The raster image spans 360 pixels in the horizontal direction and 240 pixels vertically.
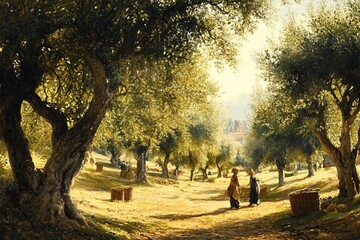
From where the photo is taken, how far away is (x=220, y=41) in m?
16.6

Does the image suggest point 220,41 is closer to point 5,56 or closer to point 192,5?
point 192,5

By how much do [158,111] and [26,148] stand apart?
7.97 metres

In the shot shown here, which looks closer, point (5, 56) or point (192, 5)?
point (5, 56)

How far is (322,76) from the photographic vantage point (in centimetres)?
1684

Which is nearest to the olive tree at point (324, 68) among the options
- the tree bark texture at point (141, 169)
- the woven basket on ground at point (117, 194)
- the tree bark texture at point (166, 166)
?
the woven basket on ground at point (117, 194)

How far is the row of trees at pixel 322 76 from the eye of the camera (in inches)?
643

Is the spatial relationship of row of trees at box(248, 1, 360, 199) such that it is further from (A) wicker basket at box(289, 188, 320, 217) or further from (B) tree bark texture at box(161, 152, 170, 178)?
(B) tree bark texture at box(161, 152, 170, 178)

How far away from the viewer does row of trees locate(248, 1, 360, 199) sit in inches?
643

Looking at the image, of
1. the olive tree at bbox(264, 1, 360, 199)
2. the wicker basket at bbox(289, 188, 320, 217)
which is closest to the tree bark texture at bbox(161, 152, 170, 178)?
the olive tree at bbox(264, 1, 360, 199)

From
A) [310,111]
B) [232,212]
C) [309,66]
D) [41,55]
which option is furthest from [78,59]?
[232,212]

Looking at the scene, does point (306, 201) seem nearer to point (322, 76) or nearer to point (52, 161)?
point (322, 76)

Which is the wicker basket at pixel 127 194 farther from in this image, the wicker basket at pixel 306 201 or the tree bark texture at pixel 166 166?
the tree bark texture at pixel 166 166

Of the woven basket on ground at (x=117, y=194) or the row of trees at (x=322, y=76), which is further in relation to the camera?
the woven basket on ground at (x=117, y=194)

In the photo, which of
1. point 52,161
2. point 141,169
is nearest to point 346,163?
point 52,161
